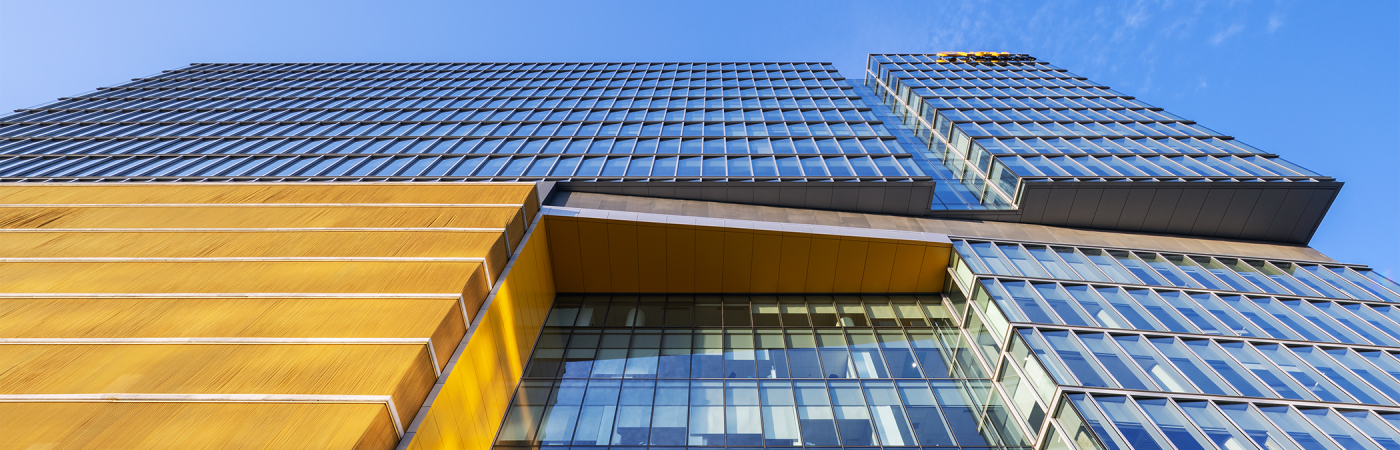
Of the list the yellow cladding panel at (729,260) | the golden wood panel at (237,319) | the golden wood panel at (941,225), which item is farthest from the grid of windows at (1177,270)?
the golden wood panel at (237,319)

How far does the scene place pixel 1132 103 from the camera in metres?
31.8

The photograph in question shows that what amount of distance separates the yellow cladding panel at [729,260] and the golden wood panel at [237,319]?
5.54 meters

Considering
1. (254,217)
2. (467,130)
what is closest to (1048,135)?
(467,130)

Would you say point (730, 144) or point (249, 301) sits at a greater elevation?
point (249, 301)

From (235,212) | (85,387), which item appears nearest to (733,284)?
(85,387)

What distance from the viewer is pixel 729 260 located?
51.0ft

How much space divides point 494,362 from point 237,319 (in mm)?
4724

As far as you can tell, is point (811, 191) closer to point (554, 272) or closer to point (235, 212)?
point (554, 272)

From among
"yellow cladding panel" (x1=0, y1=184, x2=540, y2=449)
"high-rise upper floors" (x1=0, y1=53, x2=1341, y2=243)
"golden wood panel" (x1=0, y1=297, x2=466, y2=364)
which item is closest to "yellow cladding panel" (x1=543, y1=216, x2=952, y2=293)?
"yellow cladding panel" (x1=0, y1=184, x2=540, y2=449)

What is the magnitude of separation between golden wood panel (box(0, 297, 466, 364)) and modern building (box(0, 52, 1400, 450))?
71 mm

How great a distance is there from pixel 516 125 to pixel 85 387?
70.1 ft

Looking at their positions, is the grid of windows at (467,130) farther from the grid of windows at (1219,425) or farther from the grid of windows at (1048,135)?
the grid of windows at (1219,425)

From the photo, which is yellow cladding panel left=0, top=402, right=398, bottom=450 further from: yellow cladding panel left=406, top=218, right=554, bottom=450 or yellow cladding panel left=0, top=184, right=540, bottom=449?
yellow cladding panel left=406, top=218, right=554, bottom=450

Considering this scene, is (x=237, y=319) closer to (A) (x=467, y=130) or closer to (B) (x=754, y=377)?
(B) (x=754, y=377)
